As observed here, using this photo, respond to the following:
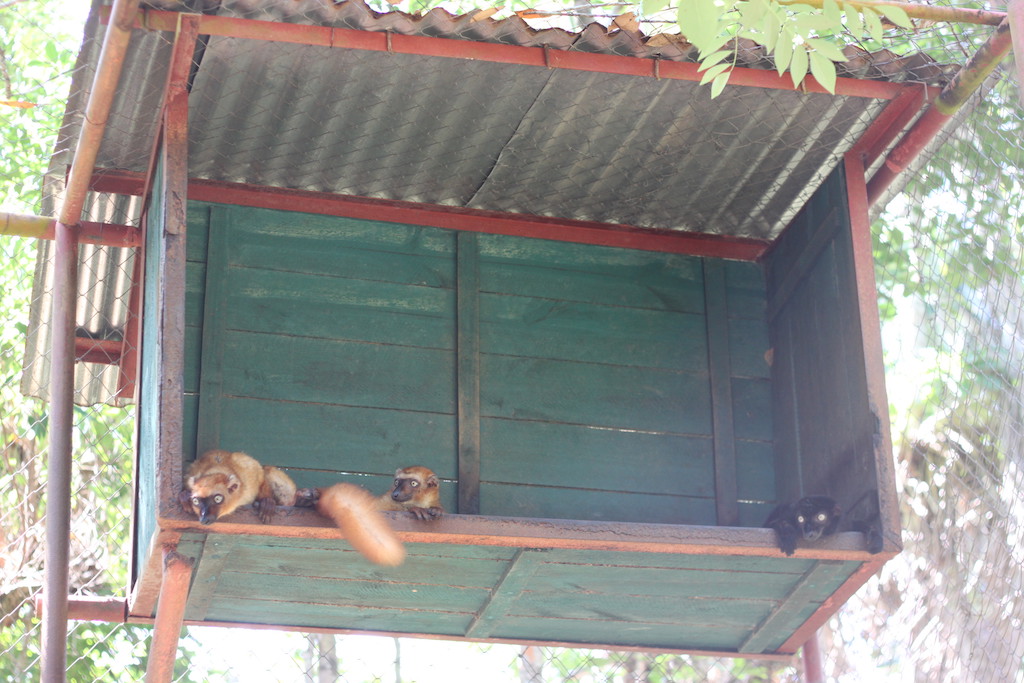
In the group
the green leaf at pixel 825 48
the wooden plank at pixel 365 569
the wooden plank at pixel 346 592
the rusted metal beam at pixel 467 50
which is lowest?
the wooden plank at pixel 346 592

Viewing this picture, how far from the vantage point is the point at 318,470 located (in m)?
5.55

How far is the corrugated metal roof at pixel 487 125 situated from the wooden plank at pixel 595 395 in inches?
32.9

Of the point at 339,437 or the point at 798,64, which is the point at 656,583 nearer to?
the point at 339,437

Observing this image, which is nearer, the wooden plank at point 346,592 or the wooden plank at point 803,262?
the wooden plank at point 346,592

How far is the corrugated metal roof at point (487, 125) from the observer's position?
495 centimetres

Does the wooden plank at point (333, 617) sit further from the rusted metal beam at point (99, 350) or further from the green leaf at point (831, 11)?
the green leaf at point (831, 11)

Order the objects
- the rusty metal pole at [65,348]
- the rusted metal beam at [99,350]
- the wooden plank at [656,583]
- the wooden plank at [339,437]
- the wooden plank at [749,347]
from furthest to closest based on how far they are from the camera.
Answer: the rusted metal beam at [99,350] < the wooden plank at [749,347] < the wooden plank at [339,437] < the wooden plank at [656,583] < the rusty metal pole at [65,348]

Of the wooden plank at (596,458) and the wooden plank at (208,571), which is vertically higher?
the wooden plank at (596,458)

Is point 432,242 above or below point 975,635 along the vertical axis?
above

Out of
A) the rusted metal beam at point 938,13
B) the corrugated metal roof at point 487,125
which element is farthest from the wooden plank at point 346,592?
the rusted metal beam at point 938,13

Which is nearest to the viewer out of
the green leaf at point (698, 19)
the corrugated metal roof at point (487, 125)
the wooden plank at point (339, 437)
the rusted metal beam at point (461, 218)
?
the green leaf at point (698, 19)

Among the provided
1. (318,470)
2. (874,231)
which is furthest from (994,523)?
(318,470)

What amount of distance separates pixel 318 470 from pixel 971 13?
3.36 metres

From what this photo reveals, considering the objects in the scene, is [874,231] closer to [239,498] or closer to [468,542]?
[468,542]
